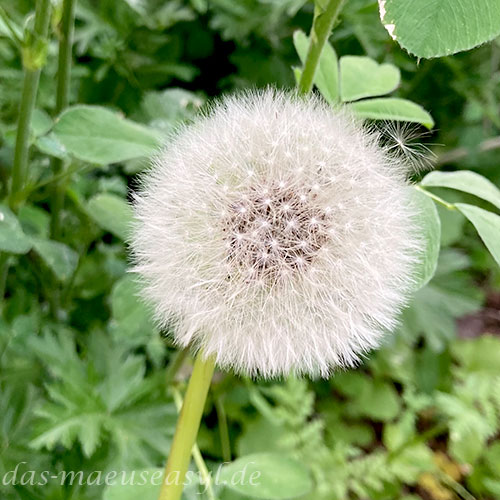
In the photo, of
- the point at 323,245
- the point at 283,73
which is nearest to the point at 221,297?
the point at 323,245

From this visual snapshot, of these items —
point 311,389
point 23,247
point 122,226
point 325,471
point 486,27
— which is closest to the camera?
point 486,27

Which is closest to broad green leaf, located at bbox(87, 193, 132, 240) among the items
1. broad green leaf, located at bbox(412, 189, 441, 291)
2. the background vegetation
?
the background vegetation

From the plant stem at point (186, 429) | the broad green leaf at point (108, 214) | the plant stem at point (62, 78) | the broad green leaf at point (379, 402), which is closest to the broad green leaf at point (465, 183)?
the plant stem at point (186, 429)

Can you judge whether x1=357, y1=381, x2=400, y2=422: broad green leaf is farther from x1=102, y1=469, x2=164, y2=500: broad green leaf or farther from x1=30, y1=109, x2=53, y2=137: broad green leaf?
x1=30, y1=109, x2=53, y2=137: broad green leaf

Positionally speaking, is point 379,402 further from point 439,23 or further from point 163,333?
point 439,23

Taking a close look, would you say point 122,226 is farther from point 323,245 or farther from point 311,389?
point 311,389
